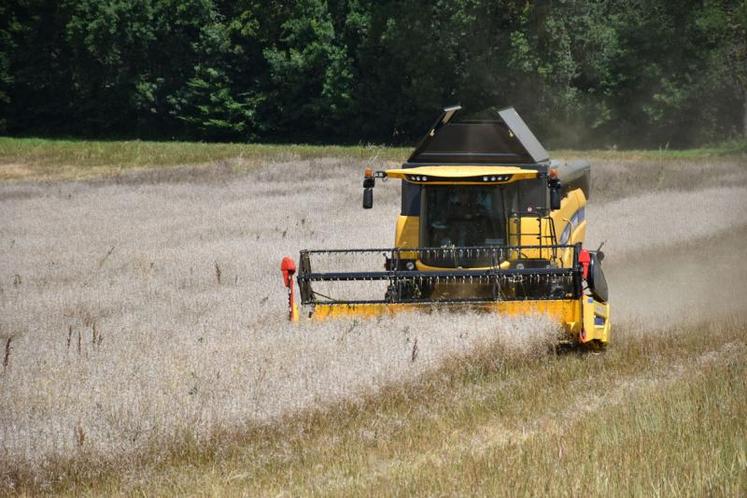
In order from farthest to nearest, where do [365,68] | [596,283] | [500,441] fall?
[365,68] < [596,283] < [500,441]

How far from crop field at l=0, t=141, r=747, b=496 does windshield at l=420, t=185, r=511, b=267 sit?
1419 mm

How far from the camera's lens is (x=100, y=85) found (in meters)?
61.9

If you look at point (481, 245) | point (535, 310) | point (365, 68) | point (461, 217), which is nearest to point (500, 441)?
point (535, 310)

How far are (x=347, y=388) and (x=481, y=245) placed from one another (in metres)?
3.68

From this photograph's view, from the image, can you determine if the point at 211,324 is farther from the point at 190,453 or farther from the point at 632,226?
the point at 632,226

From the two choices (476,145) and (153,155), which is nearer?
(476,145)

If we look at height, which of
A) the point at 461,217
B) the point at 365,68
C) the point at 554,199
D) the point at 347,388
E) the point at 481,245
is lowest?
the point at 347,388

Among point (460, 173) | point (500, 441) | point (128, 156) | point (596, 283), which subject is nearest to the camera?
point (500, 441)

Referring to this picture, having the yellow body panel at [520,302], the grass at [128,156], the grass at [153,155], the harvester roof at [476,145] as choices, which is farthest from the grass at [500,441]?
the grass at [128,156]

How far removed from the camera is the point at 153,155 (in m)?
44.0

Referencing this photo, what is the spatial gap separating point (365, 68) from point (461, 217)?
46.5 meters

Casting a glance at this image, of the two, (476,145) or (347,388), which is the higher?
(476,145)

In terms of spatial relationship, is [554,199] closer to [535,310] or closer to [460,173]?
[460,173]

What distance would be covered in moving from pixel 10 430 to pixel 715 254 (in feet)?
44.2
